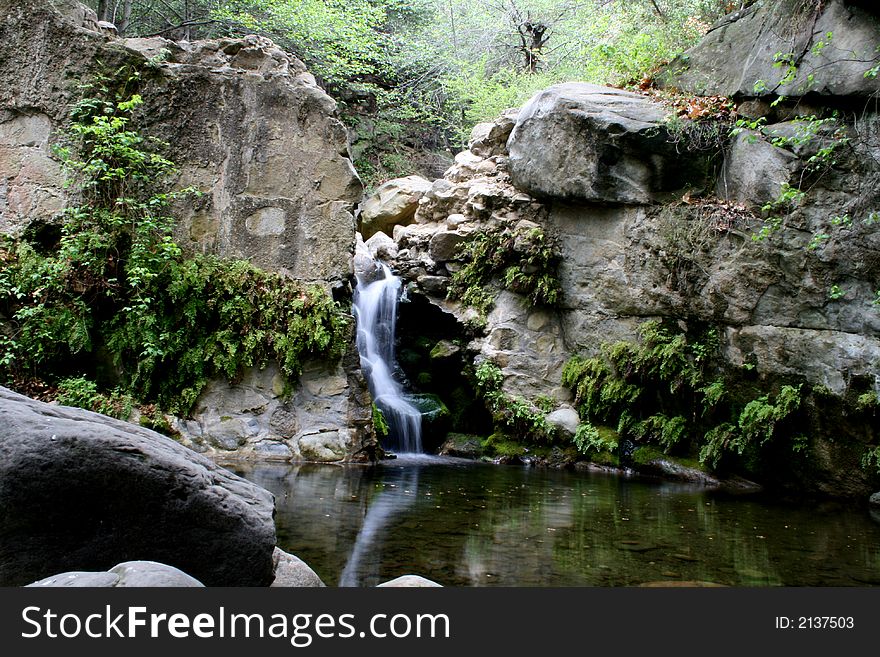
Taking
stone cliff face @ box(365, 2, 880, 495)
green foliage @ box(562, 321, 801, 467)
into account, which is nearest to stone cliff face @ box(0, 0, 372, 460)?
stone cliff face @ box(365, 2, 880, 495)

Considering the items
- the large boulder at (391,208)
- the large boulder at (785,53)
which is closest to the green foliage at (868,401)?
the large boulder at (785,53)

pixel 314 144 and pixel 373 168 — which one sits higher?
pixel 373 168

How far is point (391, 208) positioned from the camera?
1600cm

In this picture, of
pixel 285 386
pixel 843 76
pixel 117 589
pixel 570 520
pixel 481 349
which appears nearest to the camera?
pixel 117 589

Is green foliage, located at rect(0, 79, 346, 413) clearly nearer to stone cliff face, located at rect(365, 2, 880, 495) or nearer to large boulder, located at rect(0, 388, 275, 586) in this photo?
stone cliff face, located at rect(365, 2, 880, 495)

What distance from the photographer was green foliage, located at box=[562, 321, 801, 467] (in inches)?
373

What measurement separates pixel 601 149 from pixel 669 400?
14.0ft

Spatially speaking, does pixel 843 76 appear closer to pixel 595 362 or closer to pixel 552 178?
pixel 552 178

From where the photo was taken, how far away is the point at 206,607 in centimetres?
273

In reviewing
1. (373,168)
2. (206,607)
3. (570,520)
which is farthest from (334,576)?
(373,168)

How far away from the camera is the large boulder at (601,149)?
10719 mm

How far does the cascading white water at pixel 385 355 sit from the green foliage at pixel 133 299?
2.37 metres

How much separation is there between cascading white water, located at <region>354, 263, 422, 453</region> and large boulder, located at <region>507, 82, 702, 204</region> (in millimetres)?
3541

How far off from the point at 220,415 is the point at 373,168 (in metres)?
14.0
